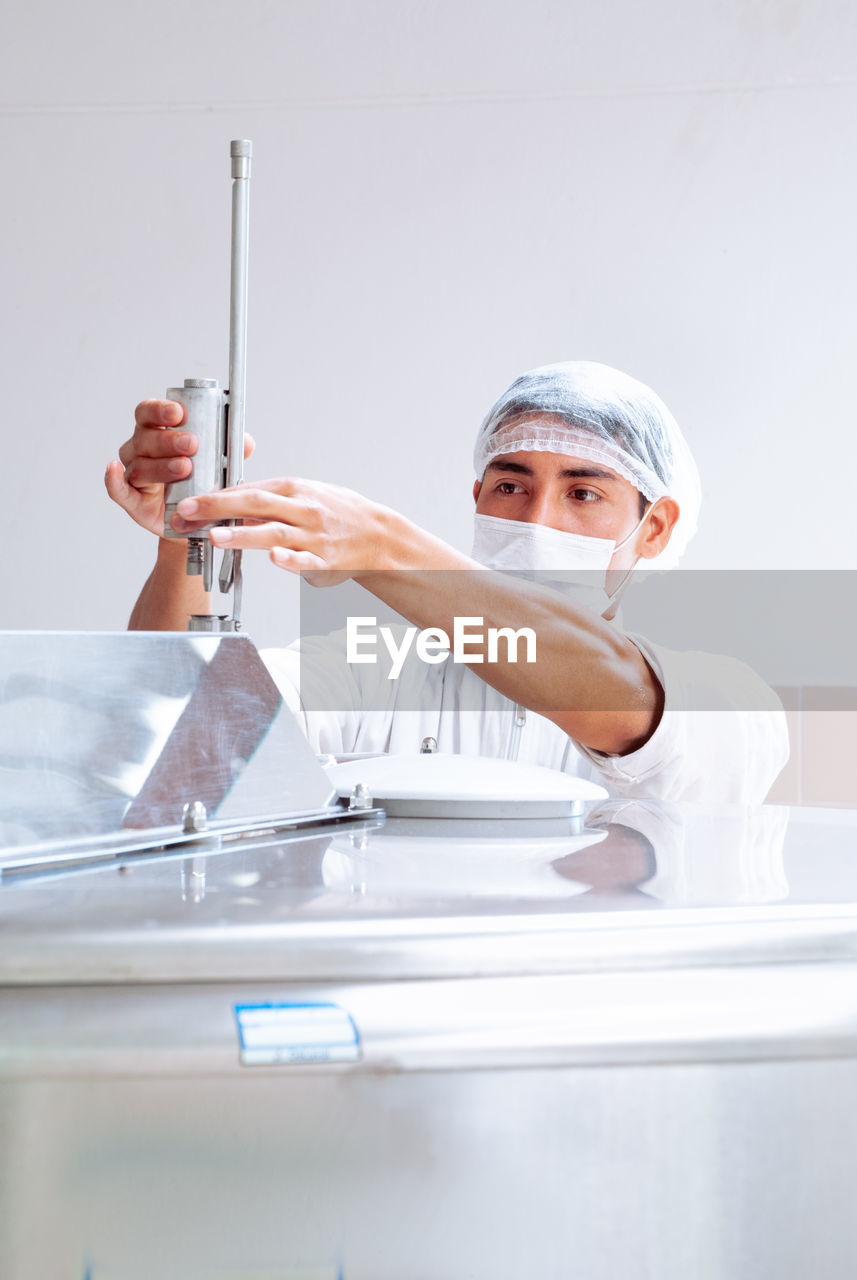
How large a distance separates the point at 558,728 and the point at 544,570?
157 millimetres

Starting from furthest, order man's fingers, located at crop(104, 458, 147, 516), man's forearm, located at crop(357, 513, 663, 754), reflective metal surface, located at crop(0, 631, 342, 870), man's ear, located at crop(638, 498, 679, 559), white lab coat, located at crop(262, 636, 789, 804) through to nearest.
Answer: man's ear, located at crop(638, 498, 679, 559)
white lab coat, located at crop(262, 636, 789, 804)
man's fingers, located at crop(104, 458, 147, 516)
man's forearm, located at crop(357, 513, 663, 754)
reflective metal surface, located at crop(0, 631, 342, 870)

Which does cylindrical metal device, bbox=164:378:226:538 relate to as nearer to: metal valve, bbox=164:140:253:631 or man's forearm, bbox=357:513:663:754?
metal valve, bbox=164:140:253:631

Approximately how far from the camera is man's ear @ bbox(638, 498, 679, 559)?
125 centimetres

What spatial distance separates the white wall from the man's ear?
444mm

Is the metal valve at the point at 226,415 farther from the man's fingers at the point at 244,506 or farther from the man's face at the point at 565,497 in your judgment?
the man's face at the point at 565,497

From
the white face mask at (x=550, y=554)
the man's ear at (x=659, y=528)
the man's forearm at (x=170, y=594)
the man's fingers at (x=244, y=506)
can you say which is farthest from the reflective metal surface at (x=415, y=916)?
the man's ear at (x=659, y=528)

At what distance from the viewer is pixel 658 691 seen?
30.6 inches

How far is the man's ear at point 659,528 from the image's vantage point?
1253 millimetres

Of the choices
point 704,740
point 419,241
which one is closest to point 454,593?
Answer: point 704,740

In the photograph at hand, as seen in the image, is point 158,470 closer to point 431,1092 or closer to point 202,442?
point 202,442

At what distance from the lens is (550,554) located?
1145 mm

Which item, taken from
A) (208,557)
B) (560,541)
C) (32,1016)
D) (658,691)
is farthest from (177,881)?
(560,541)

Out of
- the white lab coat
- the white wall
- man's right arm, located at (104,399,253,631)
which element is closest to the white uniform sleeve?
the white lab coat

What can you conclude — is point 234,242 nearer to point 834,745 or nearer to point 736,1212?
point 736,1212
